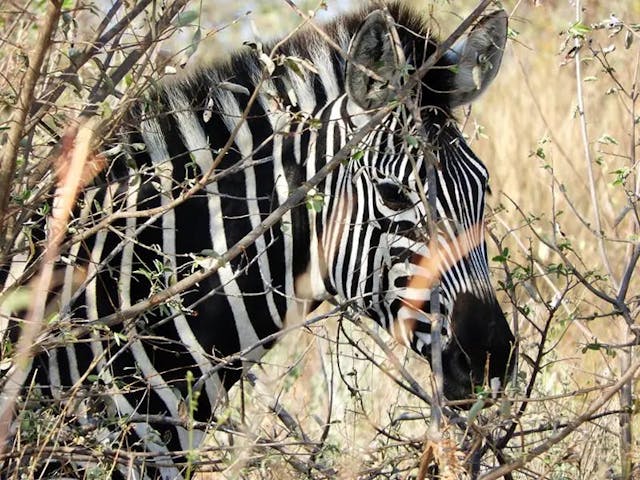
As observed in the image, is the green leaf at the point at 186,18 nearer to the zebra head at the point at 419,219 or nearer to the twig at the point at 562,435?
the zebra head at the point at 419,219

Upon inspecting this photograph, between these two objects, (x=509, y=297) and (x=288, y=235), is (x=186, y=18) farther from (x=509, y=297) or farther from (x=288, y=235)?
(x=509, y=297)

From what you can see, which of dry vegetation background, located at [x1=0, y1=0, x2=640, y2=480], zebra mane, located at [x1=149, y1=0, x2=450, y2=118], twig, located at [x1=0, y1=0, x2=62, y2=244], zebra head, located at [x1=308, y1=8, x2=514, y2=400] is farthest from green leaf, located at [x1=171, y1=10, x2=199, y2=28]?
zebra mane, located at [x1=149, y1=0, x2=450, y2=118]

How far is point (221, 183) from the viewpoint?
12.0ft

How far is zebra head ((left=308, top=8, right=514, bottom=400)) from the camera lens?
11.0 feet

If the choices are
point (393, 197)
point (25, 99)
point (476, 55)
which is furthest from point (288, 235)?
point (25, 99)

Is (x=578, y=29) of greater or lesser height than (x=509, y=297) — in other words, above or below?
above

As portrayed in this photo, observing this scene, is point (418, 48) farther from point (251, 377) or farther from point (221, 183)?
point (251, 377)

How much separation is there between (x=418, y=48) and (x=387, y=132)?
1.52ft

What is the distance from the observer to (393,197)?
3457 mm

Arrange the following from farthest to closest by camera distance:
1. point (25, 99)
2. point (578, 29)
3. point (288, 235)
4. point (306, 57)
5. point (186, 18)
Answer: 1. point (306, 57)
2. point (288, 235)
3. point (578, 29)
4. point (186, 18)
5. point (25, 99)

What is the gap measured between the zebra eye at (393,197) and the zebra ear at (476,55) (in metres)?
0.41

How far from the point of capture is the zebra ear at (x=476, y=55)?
11.8 feet

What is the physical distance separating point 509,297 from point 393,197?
543mm

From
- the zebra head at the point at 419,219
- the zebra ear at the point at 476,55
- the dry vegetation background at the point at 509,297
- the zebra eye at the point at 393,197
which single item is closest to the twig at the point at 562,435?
the dry vegetation background at the point at 509,297
